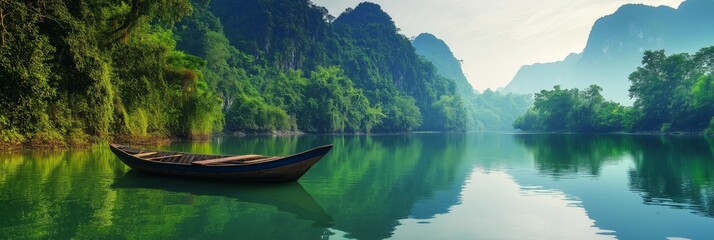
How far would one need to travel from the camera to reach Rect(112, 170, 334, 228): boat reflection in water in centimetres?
912

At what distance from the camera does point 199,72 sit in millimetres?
37156

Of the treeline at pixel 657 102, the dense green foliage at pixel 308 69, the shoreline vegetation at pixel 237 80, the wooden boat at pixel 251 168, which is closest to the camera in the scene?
the wooden boat at pixel 251 168

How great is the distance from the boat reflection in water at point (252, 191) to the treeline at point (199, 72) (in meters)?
8.67

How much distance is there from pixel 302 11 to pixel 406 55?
156 ft

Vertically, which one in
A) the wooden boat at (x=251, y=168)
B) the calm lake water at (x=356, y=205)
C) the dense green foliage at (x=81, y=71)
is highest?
the dense green foliage at (x=81, y=71)

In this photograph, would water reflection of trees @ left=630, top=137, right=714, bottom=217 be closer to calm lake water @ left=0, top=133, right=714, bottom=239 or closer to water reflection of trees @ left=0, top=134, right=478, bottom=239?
calm lake water @ left=0, top=133, right=714, bottom=239

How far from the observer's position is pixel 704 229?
788cm

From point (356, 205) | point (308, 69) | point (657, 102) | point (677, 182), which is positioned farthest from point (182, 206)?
point (308, 69)

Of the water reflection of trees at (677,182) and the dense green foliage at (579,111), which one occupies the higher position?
the dense green foliage at (579,111)

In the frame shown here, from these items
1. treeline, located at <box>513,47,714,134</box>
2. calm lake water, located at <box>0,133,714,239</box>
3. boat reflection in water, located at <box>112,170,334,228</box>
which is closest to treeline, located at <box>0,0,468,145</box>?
calm lake water, located at <box>0,133,714,239</box>

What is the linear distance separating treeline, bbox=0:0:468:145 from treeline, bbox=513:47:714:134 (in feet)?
113

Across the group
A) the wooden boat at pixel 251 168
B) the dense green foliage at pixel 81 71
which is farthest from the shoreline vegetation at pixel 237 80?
the wooden boat at pixel 251 168

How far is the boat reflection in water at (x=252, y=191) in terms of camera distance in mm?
9118

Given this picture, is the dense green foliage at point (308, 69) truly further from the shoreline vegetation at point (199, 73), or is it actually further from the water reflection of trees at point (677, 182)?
the water reflection of trees at point (677, 182)
